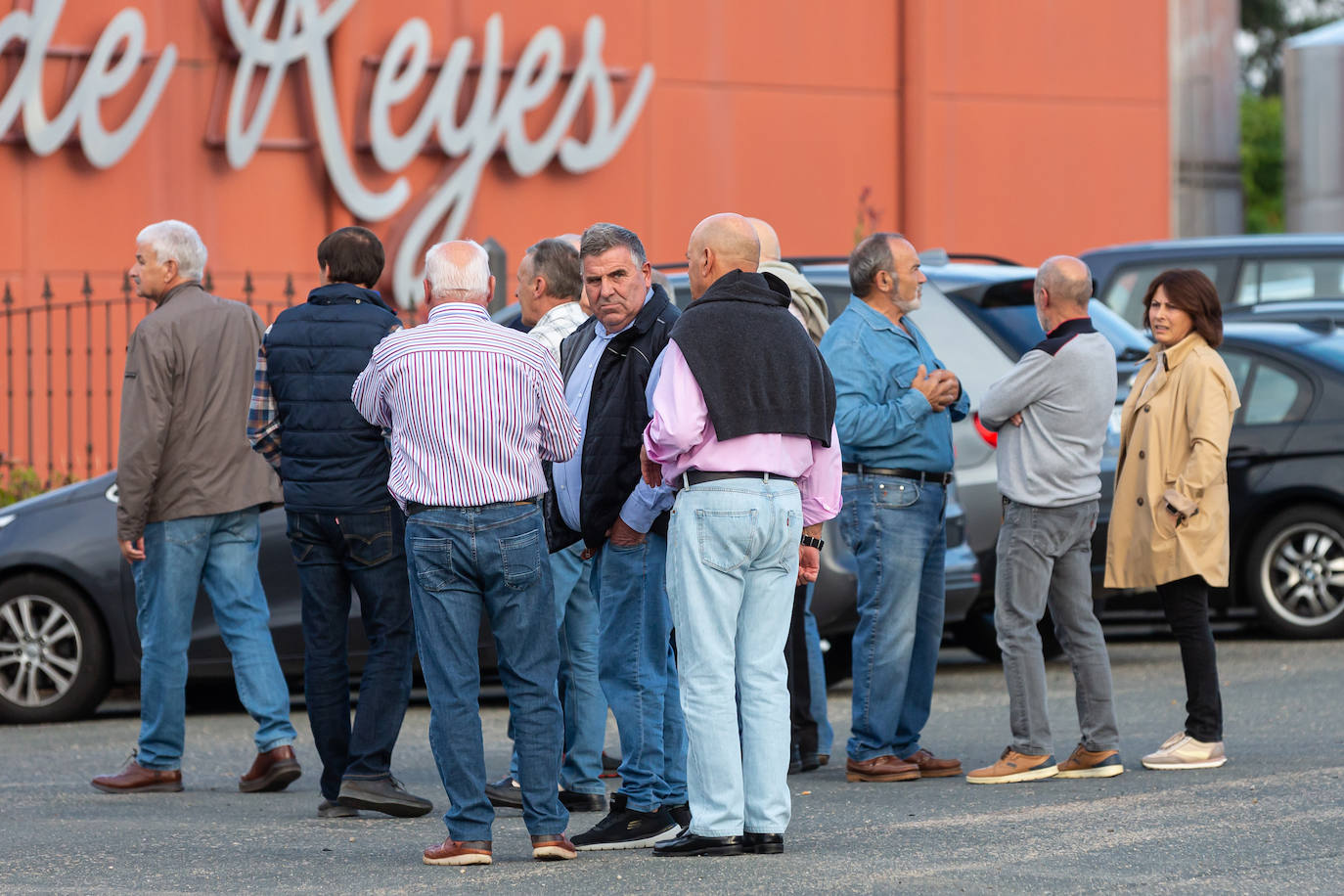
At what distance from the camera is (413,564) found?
18.6ft

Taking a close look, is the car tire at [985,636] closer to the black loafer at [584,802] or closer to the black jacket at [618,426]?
the black loafer at [584,802]

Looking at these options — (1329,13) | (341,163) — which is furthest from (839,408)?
(1329,13)

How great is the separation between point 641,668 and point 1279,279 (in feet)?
28.6

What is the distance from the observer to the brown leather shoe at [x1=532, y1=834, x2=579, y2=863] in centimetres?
564

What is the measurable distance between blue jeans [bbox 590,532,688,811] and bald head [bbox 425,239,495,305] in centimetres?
82

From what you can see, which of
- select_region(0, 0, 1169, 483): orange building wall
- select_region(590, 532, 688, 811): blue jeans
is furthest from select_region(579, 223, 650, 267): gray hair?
select_region(0, 0, 1169, 483): orange building wall

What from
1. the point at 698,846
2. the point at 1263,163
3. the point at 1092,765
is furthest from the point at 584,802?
the point at 1263,163

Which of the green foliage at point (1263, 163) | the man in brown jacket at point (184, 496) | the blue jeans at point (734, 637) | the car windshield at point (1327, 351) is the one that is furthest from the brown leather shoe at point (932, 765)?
the green foliage at point (1263, 163)

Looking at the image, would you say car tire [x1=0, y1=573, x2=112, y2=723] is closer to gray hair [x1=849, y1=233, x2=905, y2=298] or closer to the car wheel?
gray hair [x1=849, y1=233, x2=905, y2=298]

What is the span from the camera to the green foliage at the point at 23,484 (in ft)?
40.3

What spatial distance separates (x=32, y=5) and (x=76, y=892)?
10356 millimetres

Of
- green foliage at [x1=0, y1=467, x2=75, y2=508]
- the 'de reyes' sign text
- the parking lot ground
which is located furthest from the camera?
the 'de reyes' sign text

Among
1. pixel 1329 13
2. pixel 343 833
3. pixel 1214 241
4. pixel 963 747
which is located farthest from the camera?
pixel 1329 13

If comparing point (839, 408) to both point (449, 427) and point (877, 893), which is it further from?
point (877, 893)
